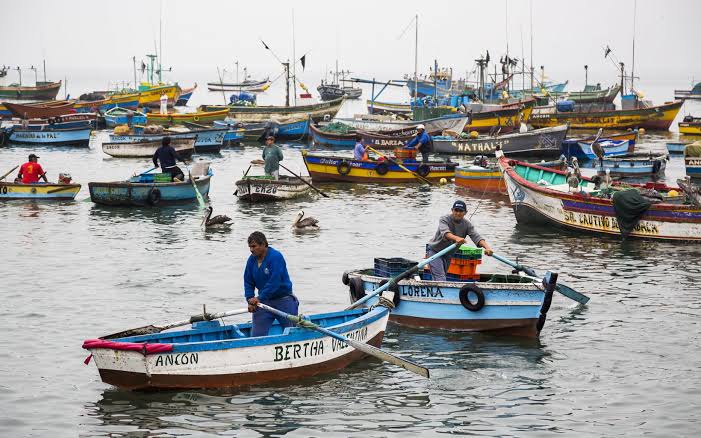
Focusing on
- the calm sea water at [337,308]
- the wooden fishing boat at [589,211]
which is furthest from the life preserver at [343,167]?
the wooden fishing boat at [589,211]

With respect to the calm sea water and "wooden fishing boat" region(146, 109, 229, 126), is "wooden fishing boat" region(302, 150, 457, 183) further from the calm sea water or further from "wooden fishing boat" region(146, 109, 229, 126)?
"wooden fishing boat" region(146, 109, 229, 126)

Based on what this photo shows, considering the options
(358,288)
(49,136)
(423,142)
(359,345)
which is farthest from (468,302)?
(49,136)

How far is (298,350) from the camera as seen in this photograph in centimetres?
1352

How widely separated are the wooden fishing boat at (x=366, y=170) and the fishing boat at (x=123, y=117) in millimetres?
24671

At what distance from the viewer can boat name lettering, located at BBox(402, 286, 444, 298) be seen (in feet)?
52.6

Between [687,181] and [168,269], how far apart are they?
13914mm

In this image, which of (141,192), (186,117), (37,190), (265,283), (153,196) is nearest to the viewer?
(265,283)

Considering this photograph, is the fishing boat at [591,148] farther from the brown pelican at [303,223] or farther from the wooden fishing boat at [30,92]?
the wooden fishing boat at [30,92]

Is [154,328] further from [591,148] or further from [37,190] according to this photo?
[591,148]

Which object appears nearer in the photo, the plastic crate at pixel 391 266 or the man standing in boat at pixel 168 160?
the plastic crate at pixel 391 266

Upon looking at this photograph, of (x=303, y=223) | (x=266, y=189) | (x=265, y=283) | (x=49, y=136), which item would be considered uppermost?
(x=49, y=136)

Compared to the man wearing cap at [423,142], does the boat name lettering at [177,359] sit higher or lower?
lower

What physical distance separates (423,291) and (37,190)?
19.3 metres

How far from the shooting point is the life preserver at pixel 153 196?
30334mm
